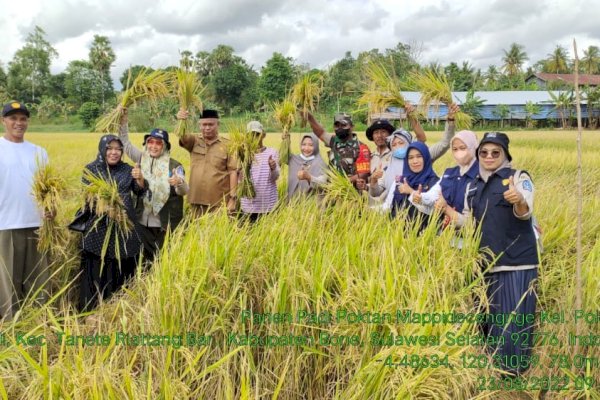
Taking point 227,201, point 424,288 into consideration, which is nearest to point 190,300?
point 424,288

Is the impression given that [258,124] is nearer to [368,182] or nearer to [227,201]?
[227,201]

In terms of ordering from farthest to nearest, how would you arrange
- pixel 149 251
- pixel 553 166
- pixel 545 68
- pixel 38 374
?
pixel 545 68 < pixel 553 166 < pixel 149 251 < pixel 38 374

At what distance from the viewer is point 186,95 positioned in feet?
12.3

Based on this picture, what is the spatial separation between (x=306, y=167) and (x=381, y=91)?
995 mm

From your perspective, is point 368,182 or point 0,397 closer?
point 0,397

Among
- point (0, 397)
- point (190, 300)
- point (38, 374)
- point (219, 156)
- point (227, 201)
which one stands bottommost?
point (0, 397)

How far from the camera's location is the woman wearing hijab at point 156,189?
11.1ft

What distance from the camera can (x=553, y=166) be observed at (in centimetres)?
876

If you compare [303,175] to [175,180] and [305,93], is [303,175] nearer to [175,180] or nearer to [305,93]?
[305,93]

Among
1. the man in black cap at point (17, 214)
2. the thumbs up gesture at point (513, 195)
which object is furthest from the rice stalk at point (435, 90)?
the man in black cap at point (17, 214)

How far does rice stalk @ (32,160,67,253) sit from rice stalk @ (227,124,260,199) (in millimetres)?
1305

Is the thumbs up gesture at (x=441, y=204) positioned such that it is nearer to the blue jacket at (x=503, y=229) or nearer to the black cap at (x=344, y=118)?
the blue jacket at (x=503, y=229)

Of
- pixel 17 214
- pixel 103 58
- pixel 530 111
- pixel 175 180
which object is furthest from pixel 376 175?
pixel 103 58

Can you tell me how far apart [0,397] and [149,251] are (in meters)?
1.63
